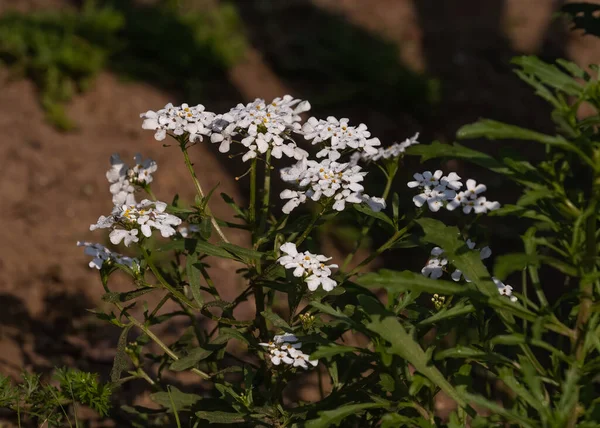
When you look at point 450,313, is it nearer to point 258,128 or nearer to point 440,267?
point 440,267

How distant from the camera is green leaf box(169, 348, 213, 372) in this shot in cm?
242

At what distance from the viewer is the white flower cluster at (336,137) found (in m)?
2.35

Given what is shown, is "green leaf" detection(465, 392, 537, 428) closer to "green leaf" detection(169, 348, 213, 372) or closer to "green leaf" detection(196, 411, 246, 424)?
"green leaf" detection(196, 411, 246, 424)

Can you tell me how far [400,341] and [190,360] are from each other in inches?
28.7

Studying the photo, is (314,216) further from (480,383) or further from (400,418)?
(480,383)

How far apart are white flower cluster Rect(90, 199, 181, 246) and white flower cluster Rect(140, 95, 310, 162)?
0.23 meters

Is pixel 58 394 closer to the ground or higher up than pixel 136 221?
closer to the ground

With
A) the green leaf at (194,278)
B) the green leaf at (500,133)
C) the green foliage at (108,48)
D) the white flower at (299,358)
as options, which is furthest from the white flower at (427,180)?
the green foliage at (108,48)

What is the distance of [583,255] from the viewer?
1971 millimetres

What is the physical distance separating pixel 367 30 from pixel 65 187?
11.6 ft

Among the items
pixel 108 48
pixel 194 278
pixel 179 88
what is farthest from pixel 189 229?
pixel 108 48

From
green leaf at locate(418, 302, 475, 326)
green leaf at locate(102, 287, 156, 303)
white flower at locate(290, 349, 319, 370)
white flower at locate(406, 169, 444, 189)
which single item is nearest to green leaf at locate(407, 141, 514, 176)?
white flower at locate(406, 169, 444, 189)

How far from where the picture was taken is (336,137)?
2393mm

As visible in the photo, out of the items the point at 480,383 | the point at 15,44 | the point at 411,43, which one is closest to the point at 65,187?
the point at 15,44
